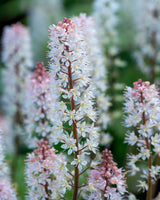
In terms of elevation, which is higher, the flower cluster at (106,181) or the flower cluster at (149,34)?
the flower cluster at (149,34)

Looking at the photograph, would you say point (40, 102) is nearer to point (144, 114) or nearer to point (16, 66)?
point (144, 114)

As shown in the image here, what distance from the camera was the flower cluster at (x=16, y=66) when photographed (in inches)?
98.0

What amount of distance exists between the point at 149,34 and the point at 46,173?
1892mm

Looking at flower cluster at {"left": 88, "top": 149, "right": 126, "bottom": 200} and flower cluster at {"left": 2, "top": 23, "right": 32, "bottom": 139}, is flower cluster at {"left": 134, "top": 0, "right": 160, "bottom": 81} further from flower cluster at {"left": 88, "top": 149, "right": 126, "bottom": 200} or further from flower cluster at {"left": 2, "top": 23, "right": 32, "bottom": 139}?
flower cluster at {"left": 88, "top": 149, "right": 126, "bottom": 200}

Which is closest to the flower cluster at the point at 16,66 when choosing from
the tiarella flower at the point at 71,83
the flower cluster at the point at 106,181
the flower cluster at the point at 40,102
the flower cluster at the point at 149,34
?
the flower cluster at the point at 40,102

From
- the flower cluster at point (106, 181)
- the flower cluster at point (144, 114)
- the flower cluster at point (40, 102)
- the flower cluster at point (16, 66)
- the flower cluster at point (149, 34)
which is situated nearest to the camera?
the flower cluster at point (106, 181)

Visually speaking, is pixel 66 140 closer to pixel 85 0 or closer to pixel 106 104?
pixel 106 104

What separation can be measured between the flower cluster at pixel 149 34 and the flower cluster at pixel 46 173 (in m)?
1.50

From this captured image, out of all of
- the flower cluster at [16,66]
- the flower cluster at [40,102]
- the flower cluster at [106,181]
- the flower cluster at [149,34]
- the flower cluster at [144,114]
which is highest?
the flower cluster at [149,34]

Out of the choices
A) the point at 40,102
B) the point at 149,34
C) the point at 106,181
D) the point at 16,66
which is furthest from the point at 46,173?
the point at 149,34

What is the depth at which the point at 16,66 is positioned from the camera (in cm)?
251

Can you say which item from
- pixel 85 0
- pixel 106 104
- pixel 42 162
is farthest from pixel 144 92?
pixel 85 0

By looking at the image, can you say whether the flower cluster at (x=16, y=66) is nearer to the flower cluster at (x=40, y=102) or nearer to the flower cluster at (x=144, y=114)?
the flower cluster at (x=40, y=102)

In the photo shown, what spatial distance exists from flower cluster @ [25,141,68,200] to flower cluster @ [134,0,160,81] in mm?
1498
